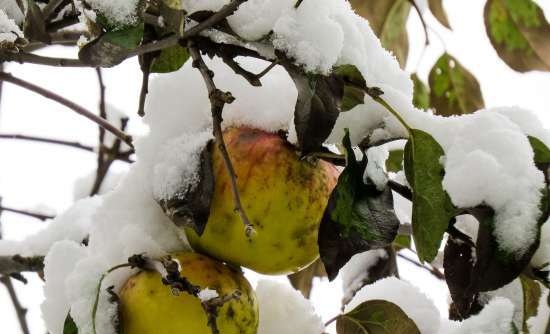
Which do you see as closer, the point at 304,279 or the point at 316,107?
the point at 316,107

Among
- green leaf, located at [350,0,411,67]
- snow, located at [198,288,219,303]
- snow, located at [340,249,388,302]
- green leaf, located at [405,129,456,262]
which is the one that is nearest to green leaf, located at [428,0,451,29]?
green leaf, located at [350,0,411,67]

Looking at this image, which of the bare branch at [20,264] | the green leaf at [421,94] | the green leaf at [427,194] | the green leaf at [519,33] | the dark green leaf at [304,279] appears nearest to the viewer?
the green leaf at [427,194]

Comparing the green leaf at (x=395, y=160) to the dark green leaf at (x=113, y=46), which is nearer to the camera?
the dark green leaf at (x=113, y=46)

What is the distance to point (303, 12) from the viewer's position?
0.62m

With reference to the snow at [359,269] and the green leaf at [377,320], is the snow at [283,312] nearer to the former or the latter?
the green leaf at [377,320]

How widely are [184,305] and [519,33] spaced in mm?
750

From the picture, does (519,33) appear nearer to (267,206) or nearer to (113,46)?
(267,206)

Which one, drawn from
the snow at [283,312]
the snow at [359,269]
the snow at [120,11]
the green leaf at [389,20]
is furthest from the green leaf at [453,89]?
the snow at [120,11]

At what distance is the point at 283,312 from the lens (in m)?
0.76

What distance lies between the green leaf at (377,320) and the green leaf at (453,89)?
0.62m

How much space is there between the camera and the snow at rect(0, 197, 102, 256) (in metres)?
1.04

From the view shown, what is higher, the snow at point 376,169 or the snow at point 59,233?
the snow at point 376,169

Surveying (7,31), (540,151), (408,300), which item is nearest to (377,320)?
(408,300)

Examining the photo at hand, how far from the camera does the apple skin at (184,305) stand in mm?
631
